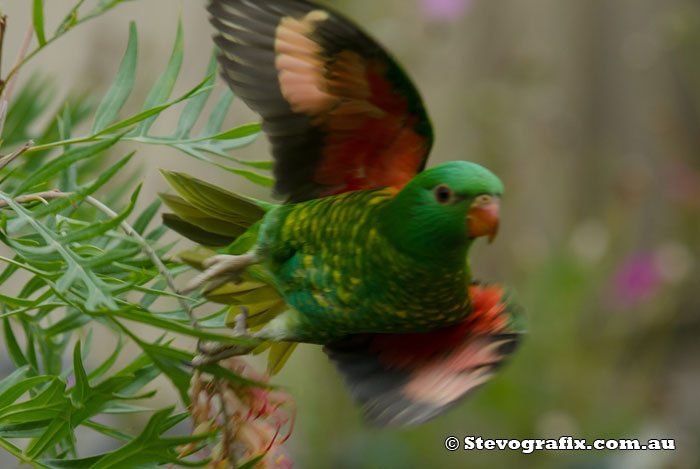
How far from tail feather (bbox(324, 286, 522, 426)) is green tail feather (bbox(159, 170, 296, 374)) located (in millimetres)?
55

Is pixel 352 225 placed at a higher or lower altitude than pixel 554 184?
lower

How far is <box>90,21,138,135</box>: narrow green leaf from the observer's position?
53 cm

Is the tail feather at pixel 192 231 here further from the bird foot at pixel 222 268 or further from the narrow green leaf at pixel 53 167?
the narrow green leaf at pixel 53 167

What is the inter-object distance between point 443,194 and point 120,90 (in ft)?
0.77

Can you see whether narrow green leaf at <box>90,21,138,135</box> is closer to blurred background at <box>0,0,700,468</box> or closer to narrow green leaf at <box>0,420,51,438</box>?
narrow green leaf at <box>0,420,51,438</box>

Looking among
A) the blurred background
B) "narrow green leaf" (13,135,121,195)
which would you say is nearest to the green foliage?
"narrow green leaf" (13,135,121,195)

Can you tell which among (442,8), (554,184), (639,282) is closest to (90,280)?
(442,8)

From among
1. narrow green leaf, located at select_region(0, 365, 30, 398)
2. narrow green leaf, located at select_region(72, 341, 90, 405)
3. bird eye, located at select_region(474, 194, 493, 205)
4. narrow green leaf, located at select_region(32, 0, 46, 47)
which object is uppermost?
narrow green leaf, located at select_region(32, 0, 46, 47)

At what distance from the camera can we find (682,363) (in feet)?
8.13

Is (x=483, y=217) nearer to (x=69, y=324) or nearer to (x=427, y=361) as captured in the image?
(x=427, y=361)

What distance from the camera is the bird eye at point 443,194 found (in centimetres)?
50

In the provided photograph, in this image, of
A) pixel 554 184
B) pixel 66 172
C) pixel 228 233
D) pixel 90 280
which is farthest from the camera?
pixel 554 184

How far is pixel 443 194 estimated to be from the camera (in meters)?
0.50

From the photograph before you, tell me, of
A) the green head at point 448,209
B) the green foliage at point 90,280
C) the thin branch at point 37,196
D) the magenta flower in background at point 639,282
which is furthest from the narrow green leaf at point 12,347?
the magenta flower in background at point 639,282
